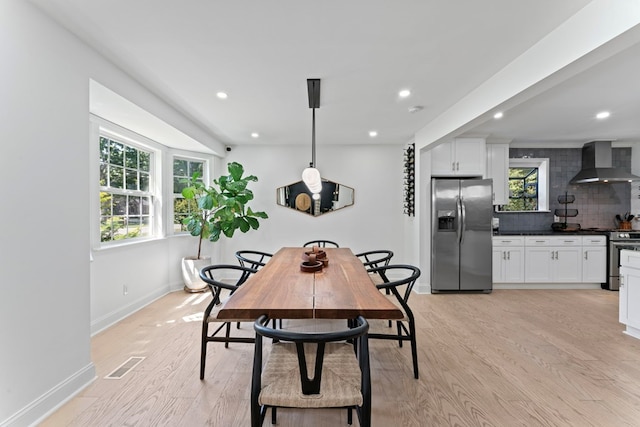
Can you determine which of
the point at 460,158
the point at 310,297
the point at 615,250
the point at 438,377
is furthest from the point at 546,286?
the point at 310,297

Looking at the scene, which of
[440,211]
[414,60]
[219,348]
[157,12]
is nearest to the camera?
[157,12]

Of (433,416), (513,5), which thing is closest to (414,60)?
(513,5)

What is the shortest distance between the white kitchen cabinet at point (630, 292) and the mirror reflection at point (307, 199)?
138 inches

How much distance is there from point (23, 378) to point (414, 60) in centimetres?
322

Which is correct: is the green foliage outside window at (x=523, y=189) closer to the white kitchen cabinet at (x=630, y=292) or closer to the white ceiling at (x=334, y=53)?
the white ceiling at (x=334, y=53)

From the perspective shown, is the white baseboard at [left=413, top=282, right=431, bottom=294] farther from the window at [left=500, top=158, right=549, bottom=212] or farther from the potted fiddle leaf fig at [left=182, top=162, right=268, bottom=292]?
the potted fiddle leaf fig at [left=182, top=162, right=268, bottom=292]

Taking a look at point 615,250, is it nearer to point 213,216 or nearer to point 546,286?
point 546,286

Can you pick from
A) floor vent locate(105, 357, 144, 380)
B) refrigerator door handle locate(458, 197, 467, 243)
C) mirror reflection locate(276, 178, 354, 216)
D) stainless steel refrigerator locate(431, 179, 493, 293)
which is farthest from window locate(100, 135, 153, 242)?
refrigerator door handle locate(458, 197, 467, 243)

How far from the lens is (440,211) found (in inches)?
180

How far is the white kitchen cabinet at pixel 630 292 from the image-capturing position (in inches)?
117

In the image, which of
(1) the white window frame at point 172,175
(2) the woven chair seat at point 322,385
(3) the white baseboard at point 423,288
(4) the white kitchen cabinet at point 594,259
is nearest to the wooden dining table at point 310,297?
(2) the woven chair seat at point 322,385

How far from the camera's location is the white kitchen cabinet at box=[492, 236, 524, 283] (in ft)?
15.5

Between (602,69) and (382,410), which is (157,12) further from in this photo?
(602,69)

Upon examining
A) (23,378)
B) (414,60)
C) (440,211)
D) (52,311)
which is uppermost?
(414,60)
